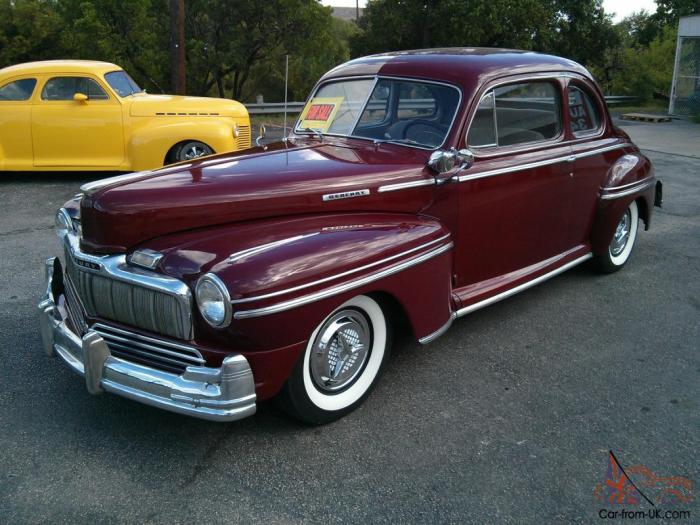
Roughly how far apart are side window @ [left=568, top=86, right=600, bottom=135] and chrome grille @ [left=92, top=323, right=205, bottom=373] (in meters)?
3.28

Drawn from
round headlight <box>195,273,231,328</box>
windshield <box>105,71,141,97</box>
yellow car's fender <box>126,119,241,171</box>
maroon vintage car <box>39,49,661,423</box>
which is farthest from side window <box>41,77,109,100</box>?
round headlight <box>195,273,231,328</box>

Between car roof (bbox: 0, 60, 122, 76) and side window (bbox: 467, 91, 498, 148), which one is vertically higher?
car roof (bbox: 0, 60, 122, 76)

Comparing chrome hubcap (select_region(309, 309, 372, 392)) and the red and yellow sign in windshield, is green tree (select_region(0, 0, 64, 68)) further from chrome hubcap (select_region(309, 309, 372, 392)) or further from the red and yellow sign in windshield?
chrome hubcap (select_region(309, 309, 372, 392))

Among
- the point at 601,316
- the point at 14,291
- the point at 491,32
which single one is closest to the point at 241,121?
the point at 14,291

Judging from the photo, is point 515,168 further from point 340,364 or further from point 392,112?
point 340,364

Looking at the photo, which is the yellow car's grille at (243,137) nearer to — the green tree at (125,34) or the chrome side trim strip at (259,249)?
the green tree at (125,34)

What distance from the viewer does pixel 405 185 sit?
364 centimetres

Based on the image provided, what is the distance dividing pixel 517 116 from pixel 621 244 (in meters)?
1.88

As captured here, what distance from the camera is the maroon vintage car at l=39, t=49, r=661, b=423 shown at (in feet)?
9.27

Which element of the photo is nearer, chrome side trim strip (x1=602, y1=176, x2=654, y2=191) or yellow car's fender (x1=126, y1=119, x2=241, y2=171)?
chrome side trim strip (x1=602, y1=176, x2=654, y2=191)

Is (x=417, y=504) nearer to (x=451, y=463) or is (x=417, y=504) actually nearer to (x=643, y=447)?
(x=451, y=463)

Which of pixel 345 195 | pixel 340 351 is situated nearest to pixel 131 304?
pixel 340 351

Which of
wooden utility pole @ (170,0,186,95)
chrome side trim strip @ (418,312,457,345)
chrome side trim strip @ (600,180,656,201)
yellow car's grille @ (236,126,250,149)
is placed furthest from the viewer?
wooden utility pole @ (170,0,186,95)

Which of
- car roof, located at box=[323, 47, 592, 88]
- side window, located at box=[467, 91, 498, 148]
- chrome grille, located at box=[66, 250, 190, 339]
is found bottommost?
chrome grille, located at box=[66, 250, 190, 339]
